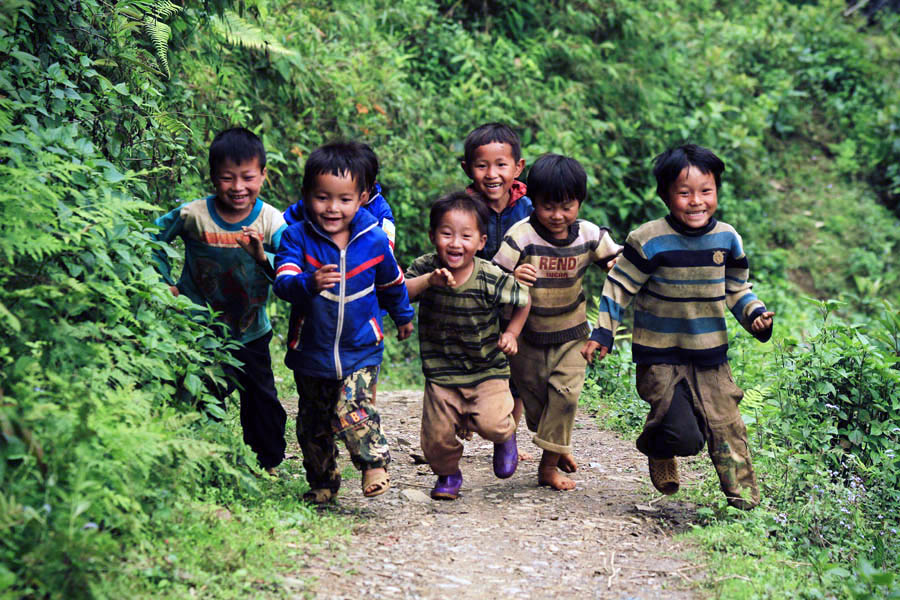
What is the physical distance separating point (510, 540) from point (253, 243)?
198 cm

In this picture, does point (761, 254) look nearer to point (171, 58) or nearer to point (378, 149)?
point (378, 149)

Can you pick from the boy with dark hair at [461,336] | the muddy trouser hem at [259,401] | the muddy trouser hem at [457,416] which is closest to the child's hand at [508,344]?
the boy with dark hair at [461,336]

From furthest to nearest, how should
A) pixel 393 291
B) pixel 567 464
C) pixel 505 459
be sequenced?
pixel 567 464
pixel 505 459
pixel 393 291

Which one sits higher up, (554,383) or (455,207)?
(455,207)

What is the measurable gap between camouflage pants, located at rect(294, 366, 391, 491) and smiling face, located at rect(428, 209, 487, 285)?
2.53ft

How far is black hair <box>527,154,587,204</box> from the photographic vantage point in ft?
18.0

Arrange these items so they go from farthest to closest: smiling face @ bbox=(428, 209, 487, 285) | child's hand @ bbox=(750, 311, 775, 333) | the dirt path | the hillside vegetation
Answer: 1. smiling face @ bbox=(428, 209, 487, 285)
2. child's hand @ bbox=(750, 311, 775, 333)
3. the dirt path
4. the hillside vegetation

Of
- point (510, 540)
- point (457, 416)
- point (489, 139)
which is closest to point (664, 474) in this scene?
point (510, 540)

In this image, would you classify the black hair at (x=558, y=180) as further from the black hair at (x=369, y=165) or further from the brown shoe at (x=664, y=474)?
the brown shoe at (x=664, y=474)

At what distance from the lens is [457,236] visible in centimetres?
531

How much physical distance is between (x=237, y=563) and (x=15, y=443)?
105 centimetres

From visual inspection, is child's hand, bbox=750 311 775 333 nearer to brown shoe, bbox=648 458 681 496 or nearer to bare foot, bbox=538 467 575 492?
brown shoe, bbox=648 458 681 496

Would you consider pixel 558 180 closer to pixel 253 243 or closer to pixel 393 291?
pixel 393 291

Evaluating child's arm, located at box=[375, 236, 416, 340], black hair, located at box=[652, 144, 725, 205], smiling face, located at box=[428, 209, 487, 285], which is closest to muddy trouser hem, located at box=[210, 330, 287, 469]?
child's arm, located at box=[375, 236, 416, 340]
